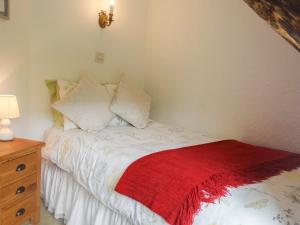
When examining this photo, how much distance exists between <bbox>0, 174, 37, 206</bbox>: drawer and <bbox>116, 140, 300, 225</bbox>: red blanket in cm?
68

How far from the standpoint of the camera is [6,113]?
1.75m

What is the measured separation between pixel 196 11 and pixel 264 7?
1827 mm

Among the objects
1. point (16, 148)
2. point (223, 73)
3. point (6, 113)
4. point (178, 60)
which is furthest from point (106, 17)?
point (16, 148)

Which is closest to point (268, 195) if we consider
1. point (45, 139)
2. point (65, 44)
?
point (45, 139)

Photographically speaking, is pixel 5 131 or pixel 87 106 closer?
pixel 5 131

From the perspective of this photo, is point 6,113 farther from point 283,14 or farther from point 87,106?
point 283,14

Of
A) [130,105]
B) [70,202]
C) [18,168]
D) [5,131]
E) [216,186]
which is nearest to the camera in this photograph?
[216,186]

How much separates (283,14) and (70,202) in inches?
72.3

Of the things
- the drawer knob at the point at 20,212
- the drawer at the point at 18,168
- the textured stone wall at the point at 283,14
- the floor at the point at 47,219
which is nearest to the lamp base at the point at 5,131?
the drawer at the point at 18,168

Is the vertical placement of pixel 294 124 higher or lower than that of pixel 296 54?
lower

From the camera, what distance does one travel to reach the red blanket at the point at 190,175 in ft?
3.92

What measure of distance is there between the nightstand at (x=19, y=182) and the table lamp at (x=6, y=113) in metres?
0.05

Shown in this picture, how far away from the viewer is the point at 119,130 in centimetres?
231

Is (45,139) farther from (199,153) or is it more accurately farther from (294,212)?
(294,212)
